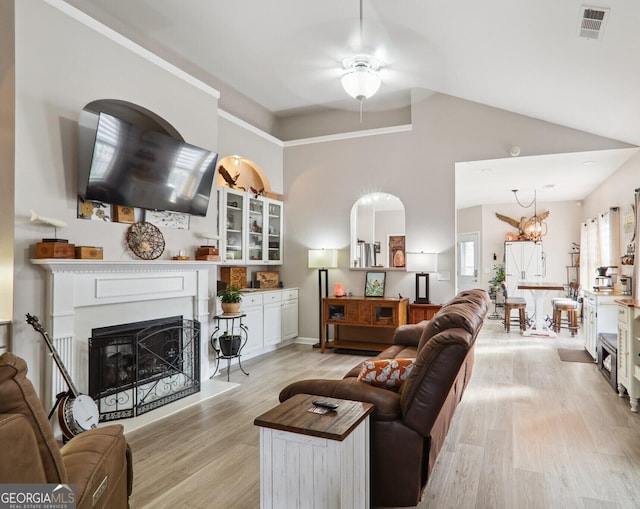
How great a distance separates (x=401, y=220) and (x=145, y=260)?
5275 millimetres

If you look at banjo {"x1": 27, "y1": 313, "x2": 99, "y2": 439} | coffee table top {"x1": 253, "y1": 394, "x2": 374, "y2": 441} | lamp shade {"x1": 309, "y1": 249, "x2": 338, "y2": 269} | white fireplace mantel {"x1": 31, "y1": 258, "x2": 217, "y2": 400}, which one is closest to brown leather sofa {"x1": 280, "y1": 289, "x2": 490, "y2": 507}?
coffee table top {"x1": 253, "y1": 394, "x2": 374, "y2": 441}

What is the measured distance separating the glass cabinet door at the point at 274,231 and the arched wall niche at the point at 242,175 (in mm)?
200

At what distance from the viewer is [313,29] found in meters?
4.09

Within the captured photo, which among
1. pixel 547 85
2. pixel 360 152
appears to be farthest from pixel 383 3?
pixel 360 152

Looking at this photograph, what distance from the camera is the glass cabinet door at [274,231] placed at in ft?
20.7

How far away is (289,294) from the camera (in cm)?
627

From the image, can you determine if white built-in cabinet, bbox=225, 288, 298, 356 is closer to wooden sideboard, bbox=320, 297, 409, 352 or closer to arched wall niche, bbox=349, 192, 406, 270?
wooden sideboard, bbox=320, 297, 409, 352

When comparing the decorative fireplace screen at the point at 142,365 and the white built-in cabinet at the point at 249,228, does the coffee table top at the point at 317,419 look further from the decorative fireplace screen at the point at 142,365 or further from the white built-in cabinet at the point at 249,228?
the white built-in cabinet at the point at 249,228

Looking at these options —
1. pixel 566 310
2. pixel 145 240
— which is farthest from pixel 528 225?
pixel 145 240

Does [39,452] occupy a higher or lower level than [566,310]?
higher

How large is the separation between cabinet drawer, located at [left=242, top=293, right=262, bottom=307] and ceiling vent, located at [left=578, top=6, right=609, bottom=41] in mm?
4116

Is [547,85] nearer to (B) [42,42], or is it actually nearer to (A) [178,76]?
(A) [178,76]

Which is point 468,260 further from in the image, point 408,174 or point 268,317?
point 268,317

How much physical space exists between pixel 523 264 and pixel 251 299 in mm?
7109
